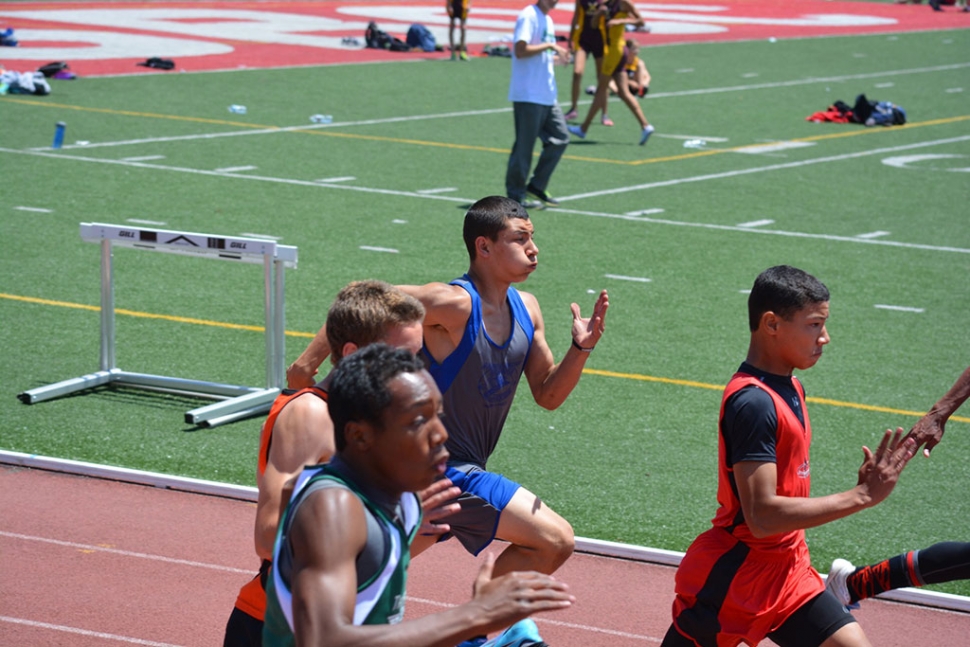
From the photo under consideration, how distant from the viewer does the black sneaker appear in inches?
649

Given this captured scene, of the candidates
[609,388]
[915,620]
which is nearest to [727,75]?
[609,388]

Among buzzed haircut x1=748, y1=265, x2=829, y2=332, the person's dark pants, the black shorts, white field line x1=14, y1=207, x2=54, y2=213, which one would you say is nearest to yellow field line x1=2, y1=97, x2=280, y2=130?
the person's dark pants

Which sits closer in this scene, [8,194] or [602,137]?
[8,194]

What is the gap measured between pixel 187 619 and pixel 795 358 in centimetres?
300

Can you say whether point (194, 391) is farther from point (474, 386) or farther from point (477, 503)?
point (477, 503)

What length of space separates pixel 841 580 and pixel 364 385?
3594mm

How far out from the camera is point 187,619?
20.3 ft

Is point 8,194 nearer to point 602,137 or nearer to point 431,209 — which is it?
point 431,209

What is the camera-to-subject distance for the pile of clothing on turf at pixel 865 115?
2503 centimetres

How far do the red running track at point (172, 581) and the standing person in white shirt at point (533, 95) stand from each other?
888cm

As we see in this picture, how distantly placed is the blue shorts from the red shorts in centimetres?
85

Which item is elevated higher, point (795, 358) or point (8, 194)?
point (795, 358)

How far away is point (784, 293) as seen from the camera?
4.88 m

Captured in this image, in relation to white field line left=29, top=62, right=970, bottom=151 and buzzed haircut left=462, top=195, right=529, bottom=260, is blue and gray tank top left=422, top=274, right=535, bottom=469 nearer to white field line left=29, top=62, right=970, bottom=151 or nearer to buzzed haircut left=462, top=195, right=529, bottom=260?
buzzed haircut left=462, top=195, right=529, bottom=260
